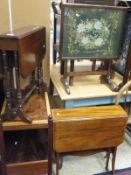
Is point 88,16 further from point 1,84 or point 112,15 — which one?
point 1,84

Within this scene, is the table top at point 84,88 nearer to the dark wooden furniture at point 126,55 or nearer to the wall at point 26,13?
the dark wooden furniture at point 126,55

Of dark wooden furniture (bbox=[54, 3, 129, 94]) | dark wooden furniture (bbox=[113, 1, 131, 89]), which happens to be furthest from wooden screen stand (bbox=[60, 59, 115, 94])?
dark wooden furniture (bbox=[113, 1, 131, 89])

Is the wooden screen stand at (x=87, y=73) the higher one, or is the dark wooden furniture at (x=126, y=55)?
the dark wooden furniture at (x=126, y=55)

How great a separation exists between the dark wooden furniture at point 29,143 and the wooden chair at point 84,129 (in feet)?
0.35

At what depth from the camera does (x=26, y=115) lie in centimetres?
141

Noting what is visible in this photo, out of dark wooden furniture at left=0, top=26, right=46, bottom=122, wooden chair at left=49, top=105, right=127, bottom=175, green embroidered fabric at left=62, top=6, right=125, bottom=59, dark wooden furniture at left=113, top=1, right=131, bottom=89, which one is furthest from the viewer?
dark wooden furniture at left=113, top=1, right=131, bottom=89

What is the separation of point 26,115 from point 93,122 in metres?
0.49

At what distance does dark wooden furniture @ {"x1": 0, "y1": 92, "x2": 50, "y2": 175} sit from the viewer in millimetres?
1403

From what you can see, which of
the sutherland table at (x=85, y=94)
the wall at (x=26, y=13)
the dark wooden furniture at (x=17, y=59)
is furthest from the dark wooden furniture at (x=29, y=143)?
the wall at (x=26, y=13)

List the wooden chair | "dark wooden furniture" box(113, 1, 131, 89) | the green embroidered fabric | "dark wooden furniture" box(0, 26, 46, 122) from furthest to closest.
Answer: "dark wooden furniture" box(113, 1, 131, 89), the green embroidered fabric, the wooden chair, "dark wooden furniture" box(0, 26, 46, 122)

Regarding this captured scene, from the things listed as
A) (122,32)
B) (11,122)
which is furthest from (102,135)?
(122,32)

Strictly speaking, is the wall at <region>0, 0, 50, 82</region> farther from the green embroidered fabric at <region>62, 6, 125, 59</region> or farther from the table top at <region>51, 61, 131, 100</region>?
the table top at <region>51, 61, 131, 100</region>

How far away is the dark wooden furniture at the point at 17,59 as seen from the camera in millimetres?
1121

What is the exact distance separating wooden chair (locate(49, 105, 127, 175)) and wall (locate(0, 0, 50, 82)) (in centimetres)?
86
